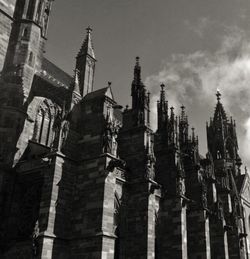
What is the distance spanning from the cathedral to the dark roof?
320mm

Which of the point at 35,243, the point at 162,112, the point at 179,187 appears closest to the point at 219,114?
the point at 162,112

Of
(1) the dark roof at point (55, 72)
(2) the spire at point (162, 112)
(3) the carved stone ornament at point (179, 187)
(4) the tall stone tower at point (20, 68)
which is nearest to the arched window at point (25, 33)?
(4) the tall stone tower at point (20, 68)

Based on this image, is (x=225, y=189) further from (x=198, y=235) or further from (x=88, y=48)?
(x=88, y=48)

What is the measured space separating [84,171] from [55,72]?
43.9 ft

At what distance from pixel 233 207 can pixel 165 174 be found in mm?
11026

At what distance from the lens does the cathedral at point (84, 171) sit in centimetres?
1767

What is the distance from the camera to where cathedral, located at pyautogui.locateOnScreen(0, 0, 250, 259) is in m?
17.7

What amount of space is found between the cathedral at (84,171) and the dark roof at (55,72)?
1.05 feet

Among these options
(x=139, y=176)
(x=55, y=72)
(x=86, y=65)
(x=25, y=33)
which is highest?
(x=55, y=72)

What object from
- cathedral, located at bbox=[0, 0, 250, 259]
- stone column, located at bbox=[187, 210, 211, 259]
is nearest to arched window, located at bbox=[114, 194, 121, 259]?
cathedral, located at bbox=[0, 0, 250, 259]

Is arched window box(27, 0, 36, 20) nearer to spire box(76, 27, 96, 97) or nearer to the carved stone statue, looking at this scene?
spire box(76, 27, 96, 97)

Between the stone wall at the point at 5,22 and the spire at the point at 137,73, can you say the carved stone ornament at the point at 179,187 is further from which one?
the stone wall at the point at 5,22

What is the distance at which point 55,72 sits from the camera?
30297 mm

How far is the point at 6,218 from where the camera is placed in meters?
19.0
